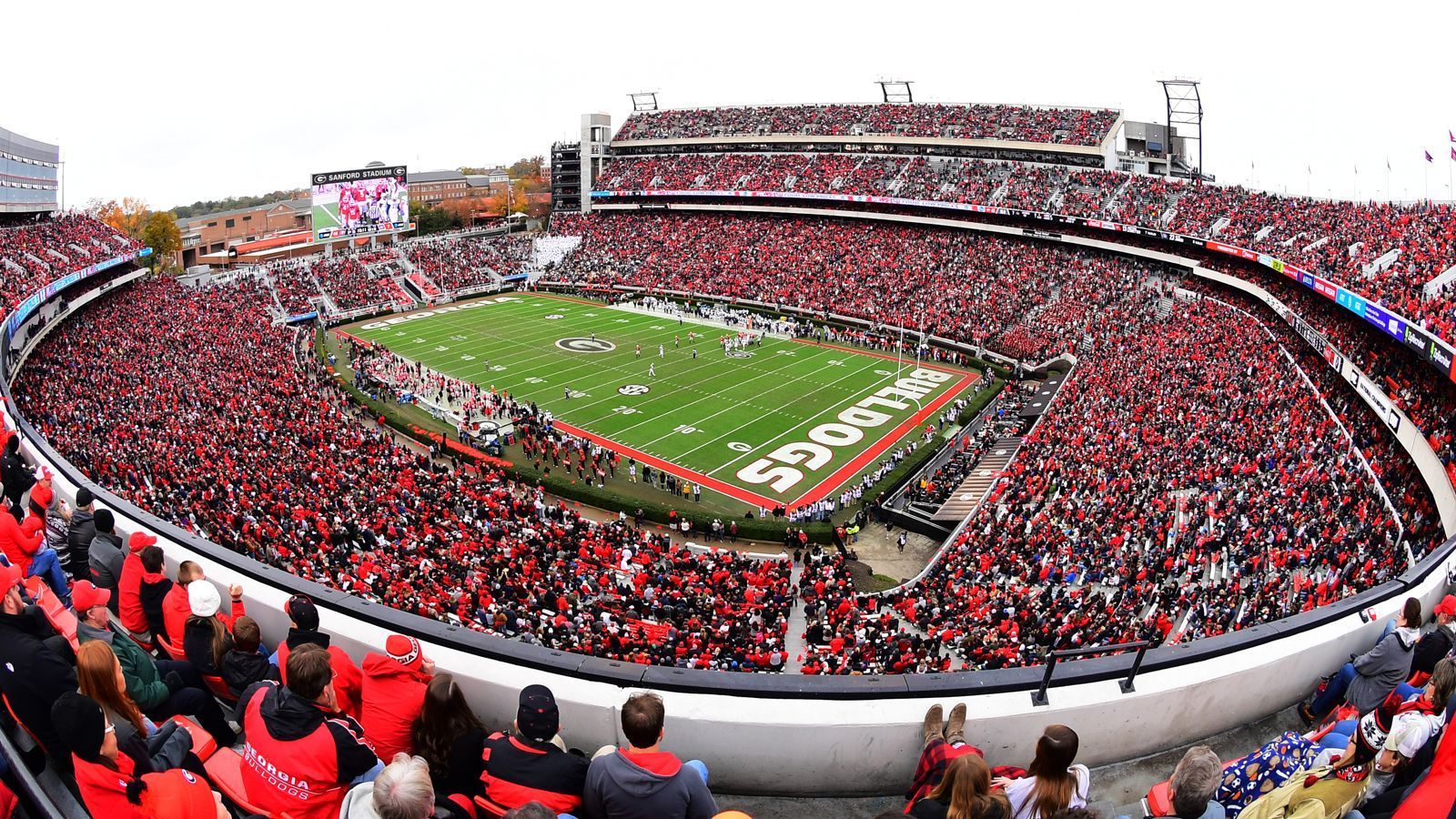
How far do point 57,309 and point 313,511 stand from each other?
2649 centimetres

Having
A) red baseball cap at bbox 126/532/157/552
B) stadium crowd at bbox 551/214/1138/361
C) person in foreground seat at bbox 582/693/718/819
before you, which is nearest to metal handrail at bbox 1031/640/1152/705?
person in foreground seat at bbox 582/693/718/819

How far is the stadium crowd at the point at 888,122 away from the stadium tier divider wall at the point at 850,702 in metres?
55.8

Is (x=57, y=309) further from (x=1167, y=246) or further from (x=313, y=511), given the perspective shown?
(x=1167, y=246)

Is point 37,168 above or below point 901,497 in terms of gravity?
above

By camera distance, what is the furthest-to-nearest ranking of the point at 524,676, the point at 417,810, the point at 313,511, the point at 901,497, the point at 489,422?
1. the point at 489,422
2. the point at 901,497
3. the point at 313,511
4. the point at 524,676
5. the point at 417,810

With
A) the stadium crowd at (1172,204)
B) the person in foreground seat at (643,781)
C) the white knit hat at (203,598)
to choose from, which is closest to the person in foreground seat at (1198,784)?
the person in foreground seat at (643,781)

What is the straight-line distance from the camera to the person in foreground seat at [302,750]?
3.94m

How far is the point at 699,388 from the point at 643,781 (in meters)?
33.8

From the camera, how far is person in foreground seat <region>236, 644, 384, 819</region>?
3943 millimetres

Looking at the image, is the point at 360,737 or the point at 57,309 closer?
the point at 360,737

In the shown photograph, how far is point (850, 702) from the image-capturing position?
4.48 metres

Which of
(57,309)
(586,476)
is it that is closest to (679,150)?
(57,309)

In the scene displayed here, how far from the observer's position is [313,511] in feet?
59.9

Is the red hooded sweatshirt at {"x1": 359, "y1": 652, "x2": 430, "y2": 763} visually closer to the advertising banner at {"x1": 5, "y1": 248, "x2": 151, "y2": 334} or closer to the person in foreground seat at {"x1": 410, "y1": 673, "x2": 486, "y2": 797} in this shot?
the person in foreground seat at {"x1": 410, "y1": 673, "x2": 486, "y2": 797}
